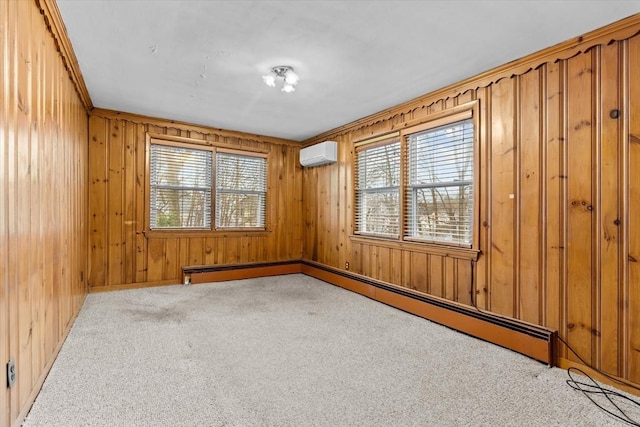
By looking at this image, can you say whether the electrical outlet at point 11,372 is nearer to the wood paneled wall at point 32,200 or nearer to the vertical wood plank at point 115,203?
the wood paneled wall at point 32,200

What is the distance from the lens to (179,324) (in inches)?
123

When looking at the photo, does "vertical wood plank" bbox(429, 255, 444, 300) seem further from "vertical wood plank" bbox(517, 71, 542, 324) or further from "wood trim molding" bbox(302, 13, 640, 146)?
"wood trim molding" bbox(302, 13, 640, 146)

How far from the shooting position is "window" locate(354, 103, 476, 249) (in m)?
3.22

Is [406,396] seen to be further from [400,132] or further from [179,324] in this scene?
[400,132]

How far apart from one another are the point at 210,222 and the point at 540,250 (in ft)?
14.0

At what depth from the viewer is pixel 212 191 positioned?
5.10 m

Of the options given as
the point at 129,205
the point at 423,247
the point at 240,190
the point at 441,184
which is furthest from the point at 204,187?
the point at 441,184

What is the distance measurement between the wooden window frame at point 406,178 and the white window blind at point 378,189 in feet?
0.34

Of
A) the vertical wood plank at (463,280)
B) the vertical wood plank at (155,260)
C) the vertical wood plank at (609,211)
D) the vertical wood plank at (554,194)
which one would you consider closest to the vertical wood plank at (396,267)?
the vertical wood plank at (463,280)

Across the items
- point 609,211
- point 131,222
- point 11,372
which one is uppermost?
point 609,211

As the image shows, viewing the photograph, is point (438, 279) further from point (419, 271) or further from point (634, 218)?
point (634, 218)

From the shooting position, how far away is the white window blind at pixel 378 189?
4094 mm

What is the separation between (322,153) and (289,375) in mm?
3499

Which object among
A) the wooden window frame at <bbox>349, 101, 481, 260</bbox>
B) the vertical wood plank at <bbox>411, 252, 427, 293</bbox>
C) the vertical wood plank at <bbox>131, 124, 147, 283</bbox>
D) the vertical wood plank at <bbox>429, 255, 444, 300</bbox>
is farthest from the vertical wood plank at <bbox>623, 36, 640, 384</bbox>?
the vertical wood plank at <bbox>131, 124, 147, 283</bbox>
